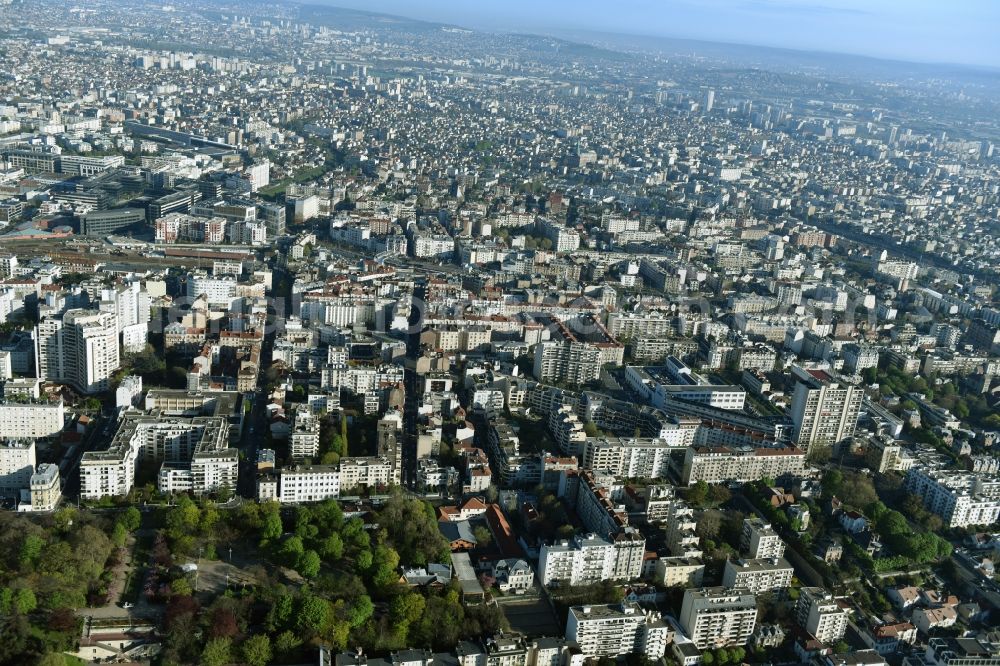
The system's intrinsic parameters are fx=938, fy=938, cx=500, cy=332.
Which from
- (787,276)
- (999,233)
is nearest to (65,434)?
(787,276)

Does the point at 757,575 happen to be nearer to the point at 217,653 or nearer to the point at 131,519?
the point at 217,653

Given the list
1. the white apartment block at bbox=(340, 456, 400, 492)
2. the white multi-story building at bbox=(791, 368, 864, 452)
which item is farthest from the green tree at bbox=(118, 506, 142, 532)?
the white multi-story building at bbox=(791, 368, 864, 452)

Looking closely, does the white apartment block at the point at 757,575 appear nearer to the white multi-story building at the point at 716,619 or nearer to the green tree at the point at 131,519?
the white multi-story building at the point at 716,619

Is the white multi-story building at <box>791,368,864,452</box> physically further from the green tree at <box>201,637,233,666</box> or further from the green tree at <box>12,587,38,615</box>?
the green tree at <box>12,587,38,615</box>

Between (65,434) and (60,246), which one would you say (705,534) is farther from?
(60,246)

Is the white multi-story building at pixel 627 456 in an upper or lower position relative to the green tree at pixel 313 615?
upper

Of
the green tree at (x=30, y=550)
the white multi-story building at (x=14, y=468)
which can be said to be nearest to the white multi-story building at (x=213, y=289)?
the white multi-story building at (x=14, y=468)
